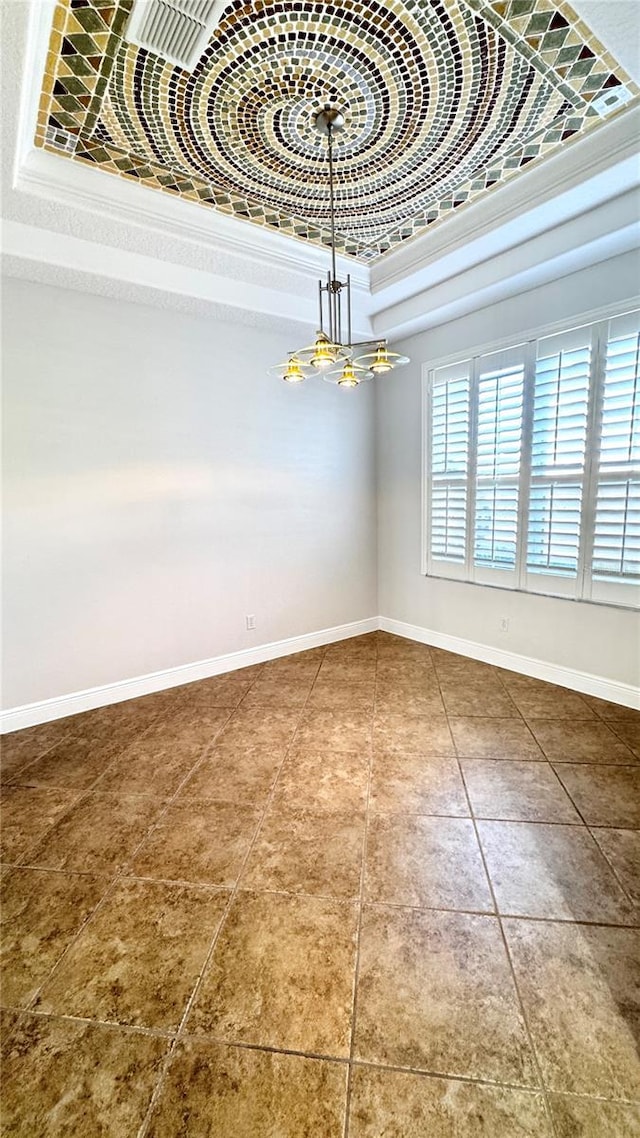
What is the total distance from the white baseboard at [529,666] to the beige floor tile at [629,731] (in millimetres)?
224

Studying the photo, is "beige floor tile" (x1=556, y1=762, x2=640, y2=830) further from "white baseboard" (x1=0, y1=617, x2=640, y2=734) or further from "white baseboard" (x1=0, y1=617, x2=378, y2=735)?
"white baseboard" (x1=0, y1=617, x2=378, y2=735)

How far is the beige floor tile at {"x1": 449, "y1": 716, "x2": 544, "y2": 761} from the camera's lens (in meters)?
2.60

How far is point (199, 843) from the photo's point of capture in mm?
1979

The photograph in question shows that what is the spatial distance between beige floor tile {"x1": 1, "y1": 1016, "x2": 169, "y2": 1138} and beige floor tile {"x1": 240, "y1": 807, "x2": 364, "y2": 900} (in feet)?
1.90

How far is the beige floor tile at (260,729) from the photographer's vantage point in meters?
2.78

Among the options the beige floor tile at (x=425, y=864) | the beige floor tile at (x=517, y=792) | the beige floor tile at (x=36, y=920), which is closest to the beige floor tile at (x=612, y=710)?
the beige floor tile at (x=517, y=792)

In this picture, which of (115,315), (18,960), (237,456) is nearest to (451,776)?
Result: (18,960)

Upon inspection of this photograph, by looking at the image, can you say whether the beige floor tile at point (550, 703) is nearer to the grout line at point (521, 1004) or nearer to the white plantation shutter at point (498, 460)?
the white plantation shutter at point (498, 460)

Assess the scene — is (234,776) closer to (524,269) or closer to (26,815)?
(26,815)

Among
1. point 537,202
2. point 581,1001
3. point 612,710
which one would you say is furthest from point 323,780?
point 537,202

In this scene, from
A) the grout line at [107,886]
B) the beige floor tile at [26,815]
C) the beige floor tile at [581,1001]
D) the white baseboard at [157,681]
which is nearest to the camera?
the beige floor tile at [581,1001]

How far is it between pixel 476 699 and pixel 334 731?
107 centimetres

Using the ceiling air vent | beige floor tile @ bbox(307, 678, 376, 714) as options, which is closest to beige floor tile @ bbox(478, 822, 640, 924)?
beige floor tile @ bbox(307, 678, 376, 714)

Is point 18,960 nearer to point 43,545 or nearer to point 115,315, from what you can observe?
point 43,545
